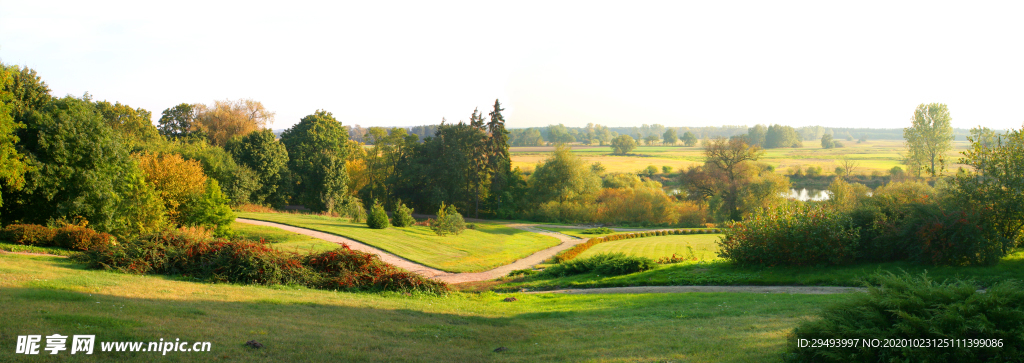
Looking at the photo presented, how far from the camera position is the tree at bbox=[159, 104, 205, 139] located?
58312 millimetres

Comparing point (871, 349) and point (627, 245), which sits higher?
point (871, 349)

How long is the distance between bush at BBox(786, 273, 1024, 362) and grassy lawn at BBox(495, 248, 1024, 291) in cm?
871

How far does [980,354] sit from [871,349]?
0.96 m

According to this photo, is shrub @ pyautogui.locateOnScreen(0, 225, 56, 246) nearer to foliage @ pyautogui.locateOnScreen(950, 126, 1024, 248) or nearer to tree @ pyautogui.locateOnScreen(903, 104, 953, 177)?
foliage @ pyautogui.locateOnScreen(950, 126, 1024, 248)

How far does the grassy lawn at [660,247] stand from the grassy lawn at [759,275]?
344 inches

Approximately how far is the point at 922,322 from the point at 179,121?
230ft

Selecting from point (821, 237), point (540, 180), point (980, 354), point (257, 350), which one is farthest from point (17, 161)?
point (540, 180)

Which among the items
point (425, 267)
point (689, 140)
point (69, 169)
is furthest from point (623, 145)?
point (69, 169)

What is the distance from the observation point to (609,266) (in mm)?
20641

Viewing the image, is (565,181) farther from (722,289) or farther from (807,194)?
(807,194)

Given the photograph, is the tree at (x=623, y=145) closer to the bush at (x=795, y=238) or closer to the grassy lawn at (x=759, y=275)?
the grassy lawn at (x=759, y=275)

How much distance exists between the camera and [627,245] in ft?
117

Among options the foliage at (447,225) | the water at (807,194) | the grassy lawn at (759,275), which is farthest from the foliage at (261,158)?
the water at (807,194)

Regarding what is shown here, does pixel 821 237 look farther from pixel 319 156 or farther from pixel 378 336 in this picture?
pixel 319 156
